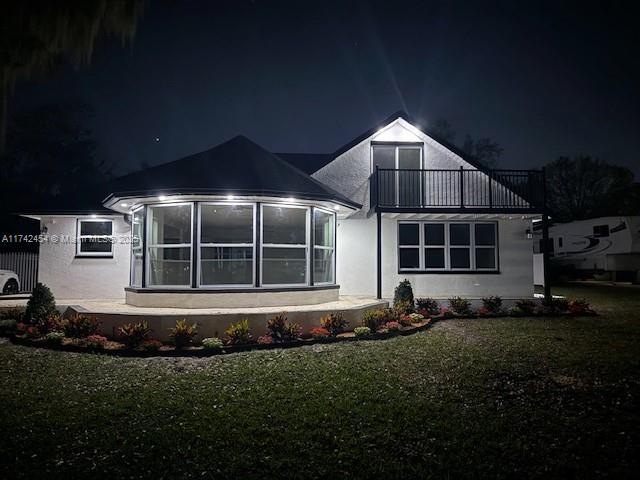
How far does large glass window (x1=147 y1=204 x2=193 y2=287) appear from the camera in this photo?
415 inches

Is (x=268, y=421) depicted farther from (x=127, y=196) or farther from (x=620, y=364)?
(x=127, y=196)

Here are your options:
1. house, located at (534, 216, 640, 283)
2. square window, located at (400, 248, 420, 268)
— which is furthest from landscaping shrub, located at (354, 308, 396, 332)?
house, located at (534, 216, 640, 283)

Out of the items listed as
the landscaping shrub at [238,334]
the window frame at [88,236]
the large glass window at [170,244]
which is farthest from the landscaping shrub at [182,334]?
the window frame at [88,236]

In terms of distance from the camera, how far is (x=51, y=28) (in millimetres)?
3889

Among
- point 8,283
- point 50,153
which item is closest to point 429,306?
point 8,283

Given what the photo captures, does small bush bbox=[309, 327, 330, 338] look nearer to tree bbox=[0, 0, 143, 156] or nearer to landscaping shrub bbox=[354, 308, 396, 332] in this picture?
landscaping shrub bbox=[354, 308, 396, 332]

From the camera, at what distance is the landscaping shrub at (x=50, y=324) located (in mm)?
8953

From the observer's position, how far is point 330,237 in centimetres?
1260

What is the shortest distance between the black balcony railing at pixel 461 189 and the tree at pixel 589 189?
34808 mm

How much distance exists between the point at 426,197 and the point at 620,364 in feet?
27.5

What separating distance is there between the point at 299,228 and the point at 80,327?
5268mm

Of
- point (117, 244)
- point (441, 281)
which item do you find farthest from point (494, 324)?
point (117, 244)

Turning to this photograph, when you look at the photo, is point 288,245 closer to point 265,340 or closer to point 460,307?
point 265,340

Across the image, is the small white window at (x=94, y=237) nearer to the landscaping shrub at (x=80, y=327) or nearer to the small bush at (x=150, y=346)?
the landscaping shrub at (x=80, y=327)
